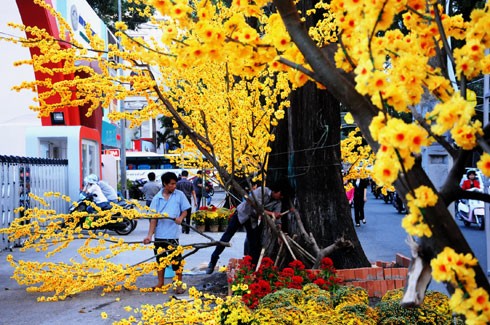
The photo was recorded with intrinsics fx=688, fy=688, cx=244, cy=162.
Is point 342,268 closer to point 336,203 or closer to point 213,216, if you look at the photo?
point 336,203

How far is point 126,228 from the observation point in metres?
18.6

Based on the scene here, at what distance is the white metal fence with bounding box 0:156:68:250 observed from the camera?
609 inches

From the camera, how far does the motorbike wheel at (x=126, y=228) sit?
18144 mm

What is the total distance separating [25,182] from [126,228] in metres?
2.98

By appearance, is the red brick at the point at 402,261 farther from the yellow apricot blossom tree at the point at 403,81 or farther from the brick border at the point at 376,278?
the yellow apricot blossom tree at the point at 403,81

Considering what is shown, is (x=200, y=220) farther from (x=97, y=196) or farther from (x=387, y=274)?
(x=387, y=274)

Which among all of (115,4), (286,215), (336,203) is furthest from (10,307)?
(115,4)

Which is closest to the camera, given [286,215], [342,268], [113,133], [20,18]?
[342,268]

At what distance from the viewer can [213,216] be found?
779 inches

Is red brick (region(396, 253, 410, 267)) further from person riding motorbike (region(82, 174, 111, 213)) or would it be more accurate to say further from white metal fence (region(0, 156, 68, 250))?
person riding motorbike (region(82, 174, 111, 213))

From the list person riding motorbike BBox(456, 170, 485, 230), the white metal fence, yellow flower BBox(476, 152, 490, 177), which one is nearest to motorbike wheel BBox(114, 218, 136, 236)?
the white metal fence

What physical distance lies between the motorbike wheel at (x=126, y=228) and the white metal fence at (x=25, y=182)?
87.6 inches

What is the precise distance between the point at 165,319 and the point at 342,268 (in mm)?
3483

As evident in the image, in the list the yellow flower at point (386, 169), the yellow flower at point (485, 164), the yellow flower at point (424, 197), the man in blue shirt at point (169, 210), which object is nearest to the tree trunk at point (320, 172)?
the man in blue shirt at point (169, 210)
